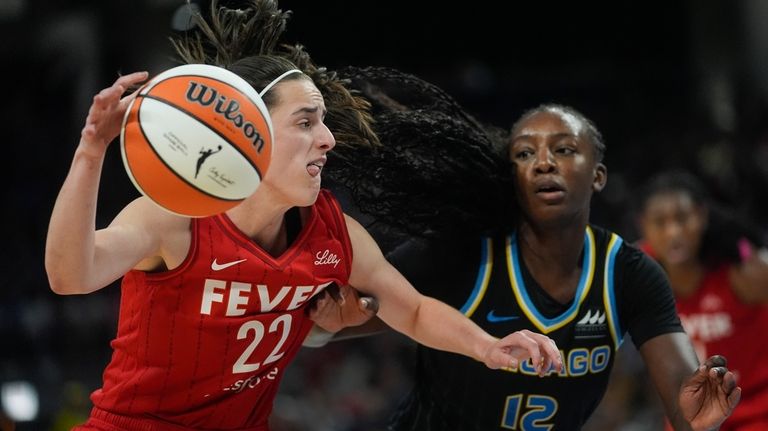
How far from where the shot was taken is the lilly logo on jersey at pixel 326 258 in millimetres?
3590

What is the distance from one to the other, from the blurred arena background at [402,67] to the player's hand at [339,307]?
136 inches

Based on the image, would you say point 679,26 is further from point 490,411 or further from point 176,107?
point 176,107

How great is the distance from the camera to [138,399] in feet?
11.2

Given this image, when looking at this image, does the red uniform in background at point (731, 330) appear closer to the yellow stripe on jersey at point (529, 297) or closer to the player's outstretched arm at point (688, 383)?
the yellow stripe on jersey at point (529, 297)

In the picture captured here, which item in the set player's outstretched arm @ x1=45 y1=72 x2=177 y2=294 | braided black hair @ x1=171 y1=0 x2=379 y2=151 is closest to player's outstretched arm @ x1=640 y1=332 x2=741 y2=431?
braided black hair @ x1=171 y1=0 x2=379 y2=151

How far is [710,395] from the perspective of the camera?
11.6ft

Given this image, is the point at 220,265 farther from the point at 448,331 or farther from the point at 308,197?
the point at 448,331

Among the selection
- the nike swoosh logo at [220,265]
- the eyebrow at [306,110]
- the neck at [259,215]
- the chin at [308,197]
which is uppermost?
the eyebrow at [306,110]

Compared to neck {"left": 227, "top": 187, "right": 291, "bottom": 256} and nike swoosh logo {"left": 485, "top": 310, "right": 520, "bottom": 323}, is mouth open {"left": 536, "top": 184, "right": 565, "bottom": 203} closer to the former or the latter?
nike swoosh logo {"left": 485, "top": 310, "right": 520, "bottom": 323}

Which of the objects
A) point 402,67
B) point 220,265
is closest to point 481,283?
point 220,265

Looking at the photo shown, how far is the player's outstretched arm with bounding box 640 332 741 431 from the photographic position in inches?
136

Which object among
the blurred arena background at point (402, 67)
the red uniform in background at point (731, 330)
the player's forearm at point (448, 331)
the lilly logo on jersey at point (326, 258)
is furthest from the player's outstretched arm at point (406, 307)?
the blurred arena background at point (402, 67)

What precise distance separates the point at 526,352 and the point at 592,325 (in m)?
0.81

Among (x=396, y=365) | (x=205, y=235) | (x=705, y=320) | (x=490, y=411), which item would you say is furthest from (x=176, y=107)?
(x=396, y=365)
